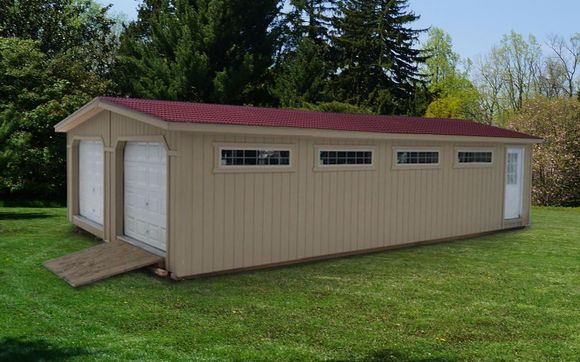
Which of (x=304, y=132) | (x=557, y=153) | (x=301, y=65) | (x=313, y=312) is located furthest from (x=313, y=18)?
(x=313, y=312)

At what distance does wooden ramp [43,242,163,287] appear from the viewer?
26.0 ft

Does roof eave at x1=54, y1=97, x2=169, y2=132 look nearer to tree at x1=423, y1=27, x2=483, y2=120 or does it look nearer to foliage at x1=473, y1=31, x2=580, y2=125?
tree at x1=423, y1=27, x2=483, y2=120

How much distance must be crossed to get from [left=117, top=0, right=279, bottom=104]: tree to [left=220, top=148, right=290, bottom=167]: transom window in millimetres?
15784

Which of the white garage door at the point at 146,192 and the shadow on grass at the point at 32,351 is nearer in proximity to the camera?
the shadow on grass at the point at 32,351

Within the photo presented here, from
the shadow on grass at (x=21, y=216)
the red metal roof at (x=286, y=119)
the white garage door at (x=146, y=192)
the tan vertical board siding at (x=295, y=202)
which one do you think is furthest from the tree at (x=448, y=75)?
the white garage door at (x=146, y=192)

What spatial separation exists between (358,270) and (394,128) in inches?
134

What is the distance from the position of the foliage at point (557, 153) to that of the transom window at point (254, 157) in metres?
18.6

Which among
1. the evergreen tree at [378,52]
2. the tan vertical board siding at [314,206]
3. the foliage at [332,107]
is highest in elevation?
the evergreen tree at [378,52]

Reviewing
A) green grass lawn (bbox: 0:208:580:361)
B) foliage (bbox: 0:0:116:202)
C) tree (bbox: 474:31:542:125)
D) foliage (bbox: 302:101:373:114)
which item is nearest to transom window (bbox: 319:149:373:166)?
green grass lawn (bbox: 0:208:580:361)

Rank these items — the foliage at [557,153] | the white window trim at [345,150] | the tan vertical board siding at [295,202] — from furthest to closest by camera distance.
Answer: the foliage at [557,153] → the white window trim at [345,150] → the tan vertical board siding at [295,202]

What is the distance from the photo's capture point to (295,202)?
937 centimetres

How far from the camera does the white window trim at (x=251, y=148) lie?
840 cm

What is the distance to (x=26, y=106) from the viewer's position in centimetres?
2070

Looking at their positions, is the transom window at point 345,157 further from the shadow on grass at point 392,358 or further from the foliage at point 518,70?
the foliage at point 518,70
